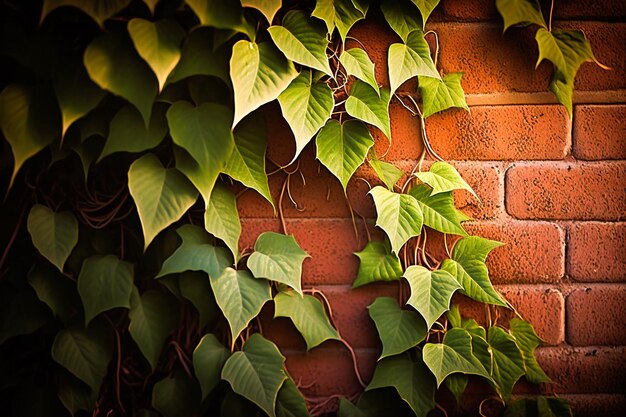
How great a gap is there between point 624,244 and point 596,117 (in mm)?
211

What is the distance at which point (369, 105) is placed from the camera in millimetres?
868

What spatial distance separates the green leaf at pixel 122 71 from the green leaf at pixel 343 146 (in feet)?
0.86

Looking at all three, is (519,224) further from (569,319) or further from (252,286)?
(252,286)

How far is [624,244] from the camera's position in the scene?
884mm

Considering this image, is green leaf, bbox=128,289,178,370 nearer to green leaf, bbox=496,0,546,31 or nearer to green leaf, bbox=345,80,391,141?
green leaf, bbox=345,80,391,141

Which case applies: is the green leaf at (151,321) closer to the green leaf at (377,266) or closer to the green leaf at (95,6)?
the green leaf at (377,266)

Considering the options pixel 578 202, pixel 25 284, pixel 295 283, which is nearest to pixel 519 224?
Answer: pixel 578 202

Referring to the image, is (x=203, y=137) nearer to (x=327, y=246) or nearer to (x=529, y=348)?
(x=327, y=246)

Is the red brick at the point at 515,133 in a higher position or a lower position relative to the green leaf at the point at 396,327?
higher

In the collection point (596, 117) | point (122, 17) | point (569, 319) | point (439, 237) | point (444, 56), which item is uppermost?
point (122, 17)

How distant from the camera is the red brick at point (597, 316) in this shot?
2.91 ft

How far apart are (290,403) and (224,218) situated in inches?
12.2

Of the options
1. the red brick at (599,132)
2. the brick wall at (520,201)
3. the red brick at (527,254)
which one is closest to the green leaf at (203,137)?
the brick wall at (520,201)

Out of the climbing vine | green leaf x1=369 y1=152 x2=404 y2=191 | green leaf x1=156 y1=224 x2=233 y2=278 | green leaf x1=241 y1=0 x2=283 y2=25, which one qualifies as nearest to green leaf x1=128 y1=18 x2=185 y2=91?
the climbing vine
